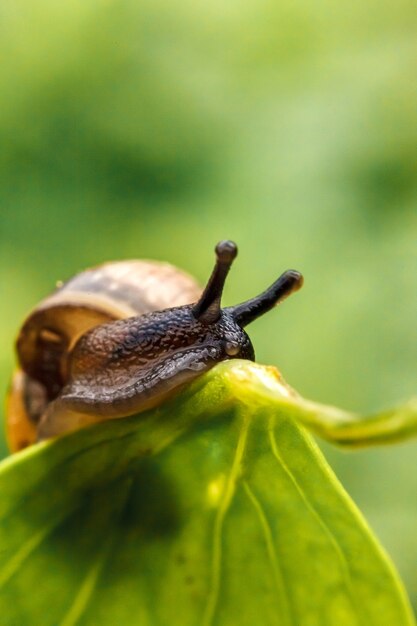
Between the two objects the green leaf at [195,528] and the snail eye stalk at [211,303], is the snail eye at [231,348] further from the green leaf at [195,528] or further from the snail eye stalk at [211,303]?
the green leaf at [195,528]

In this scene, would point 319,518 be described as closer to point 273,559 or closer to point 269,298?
point 273,559

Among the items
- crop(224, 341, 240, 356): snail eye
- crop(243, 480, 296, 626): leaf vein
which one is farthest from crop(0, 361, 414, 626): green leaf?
crop(224, 341, 240, 356): snail eye

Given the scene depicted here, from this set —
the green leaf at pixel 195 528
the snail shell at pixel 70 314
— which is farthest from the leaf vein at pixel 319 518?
the snail shell at pixel 70 314

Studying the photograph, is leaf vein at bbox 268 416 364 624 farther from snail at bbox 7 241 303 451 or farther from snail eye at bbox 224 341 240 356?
snail eye at bbox 224 341 240 356

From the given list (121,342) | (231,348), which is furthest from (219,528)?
(121,342)

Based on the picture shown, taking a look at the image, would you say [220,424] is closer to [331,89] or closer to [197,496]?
[197,496]

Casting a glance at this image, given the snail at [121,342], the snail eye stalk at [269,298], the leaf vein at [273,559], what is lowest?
the leaf vein at [273,559]

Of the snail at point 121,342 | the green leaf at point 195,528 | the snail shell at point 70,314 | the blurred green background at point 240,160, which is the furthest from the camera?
the blurred green background at point 240,160

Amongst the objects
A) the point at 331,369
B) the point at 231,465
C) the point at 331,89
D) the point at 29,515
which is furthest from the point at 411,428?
the point at 331,89
